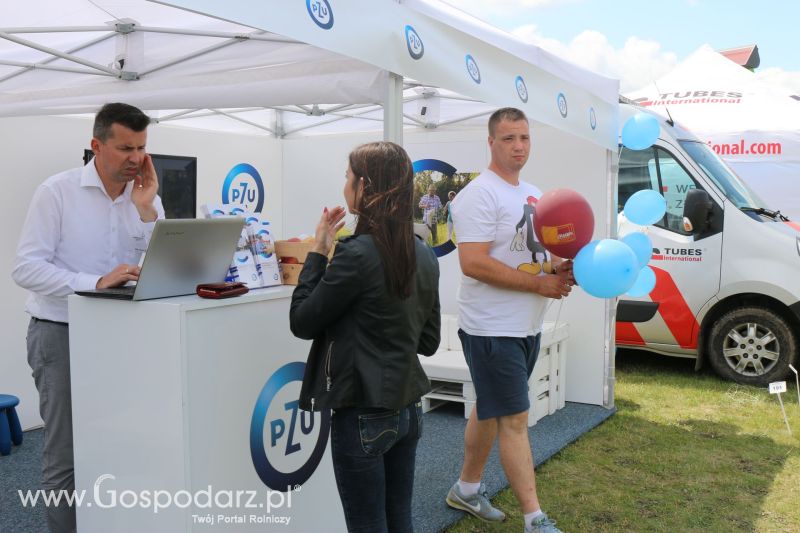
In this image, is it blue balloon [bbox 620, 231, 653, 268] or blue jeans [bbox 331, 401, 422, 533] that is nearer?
blue jeans [bbox 331, 401, 422, 533]

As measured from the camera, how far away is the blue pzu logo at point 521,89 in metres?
3.98

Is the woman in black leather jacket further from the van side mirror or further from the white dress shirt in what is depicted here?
the van side mirror

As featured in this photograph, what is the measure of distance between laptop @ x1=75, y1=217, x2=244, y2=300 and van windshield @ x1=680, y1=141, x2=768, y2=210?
18.0 ft

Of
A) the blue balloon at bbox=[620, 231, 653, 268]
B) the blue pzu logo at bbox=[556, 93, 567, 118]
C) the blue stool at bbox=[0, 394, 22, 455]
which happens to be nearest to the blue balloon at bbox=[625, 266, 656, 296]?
the blue balloon at bbox=[620, 231, 653, 268]

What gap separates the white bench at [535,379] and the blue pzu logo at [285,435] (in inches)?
101

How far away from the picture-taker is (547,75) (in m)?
4.39

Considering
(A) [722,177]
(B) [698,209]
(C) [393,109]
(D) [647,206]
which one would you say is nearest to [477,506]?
(C) [393,109]

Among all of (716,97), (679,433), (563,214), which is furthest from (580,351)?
(716,97)

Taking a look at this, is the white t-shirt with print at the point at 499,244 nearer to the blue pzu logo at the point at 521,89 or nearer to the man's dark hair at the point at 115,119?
the blue pzu logo at the point at 521,89

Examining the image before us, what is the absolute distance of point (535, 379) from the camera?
222 inches

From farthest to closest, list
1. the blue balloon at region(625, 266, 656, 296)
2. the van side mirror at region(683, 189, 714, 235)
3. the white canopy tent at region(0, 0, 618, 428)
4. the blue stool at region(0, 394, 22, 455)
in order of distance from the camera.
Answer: the van side mirror at region(683, 189, 714, 235)
the blue balloon at region(625, 266, 656, 296)
the blue stool at region(0, 394, 22, 455)
the white canopy tent at region(0, 0, 618, 428)

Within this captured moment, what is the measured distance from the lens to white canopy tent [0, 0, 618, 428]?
292cm

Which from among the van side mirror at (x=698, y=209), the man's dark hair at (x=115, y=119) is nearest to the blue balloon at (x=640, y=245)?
A: the van side mirror at (x=698, y=209)

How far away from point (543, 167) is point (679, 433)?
2.32 meters
